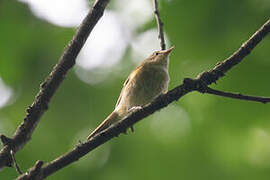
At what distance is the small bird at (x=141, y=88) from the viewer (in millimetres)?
4406

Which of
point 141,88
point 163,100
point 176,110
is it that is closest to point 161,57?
point 141,88

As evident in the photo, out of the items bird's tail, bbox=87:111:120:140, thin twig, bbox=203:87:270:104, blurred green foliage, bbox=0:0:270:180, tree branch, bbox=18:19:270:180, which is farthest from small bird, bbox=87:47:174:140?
thin twig, bbox=203:87:270:104

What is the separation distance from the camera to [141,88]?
4.44m

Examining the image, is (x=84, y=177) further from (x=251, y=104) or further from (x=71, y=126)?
(x=251, y=104)

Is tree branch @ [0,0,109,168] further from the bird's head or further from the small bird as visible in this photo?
the bird's head

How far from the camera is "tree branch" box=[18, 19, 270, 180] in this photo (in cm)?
247

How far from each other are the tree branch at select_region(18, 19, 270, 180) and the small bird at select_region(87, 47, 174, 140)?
1.50 metres

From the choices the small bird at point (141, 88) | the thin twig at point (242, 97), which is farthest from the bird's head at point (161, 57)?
the thin twig at point (242, 97)

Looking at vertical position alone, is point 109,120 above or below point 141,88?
below

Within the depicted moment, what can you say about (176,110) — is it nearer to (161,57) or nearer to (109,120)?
(161,57)

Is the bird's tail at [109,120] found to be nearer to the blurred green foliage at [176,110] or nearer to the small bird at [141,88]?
the small bird at [141,88]

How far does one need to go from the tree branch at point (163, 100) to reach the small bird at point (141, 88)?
150 cm

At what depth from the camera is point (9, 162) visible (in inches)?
105

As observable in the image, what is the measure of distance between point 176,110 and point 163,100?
6.94ft
